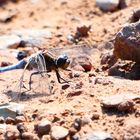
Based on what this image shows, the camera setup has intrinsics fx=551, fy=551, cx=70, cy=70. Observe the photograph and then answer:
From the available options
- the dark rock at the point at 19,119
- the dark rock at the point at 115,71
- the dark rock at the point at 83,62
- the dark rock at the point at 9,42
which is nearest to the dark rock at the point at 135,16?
the dark rock at the point at 83,62

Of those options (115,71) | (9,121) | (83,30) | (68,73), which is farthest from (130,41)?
(83,30)

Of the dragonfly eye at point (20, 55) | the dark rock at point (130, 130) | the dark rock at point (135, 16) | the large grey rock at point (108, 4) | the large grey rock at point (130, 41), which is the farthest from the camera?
the large grey rock at point (108, 4)

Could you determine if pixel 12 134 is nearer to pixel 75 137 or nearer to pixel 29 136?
pixel 29 136

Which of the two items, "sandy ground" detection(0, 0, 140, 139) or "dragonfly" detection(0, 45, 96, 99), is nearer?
"sandy ground" detection(0, 0, 140, 139)

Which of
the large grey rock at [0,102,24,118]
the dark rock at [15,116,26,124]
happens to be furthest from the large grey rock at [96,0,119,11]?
the dark rock at [15,116,26,124]

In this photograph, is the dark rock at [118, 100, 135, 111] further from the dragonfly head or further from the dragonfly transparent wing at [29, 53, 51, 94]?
the dragonfly head

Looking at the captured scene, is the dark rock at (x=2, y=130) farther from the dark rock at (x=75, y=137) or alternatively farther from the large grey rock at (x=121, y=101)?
the large grey rock at (x=121, y=101)

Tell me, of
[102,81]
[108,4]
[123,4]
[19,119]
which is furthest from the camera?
[108,4]
